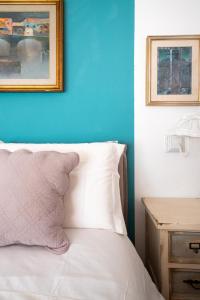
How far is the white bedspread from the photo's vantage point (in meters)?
0.79

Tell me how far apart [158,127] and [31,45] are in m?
0.90

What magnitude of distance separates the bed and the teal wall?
25.2 inches

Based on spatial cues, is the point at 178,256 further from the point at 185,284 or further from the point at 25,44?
the point at 25,44

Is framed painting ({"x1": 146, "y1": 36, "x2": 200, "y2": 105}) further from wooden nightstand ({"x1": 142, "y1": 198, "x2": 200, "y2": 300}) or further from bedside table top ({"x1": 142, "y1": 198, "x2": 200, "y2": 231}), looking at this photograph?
wooden nightstand ({"x1": 142, "y1": 198, "x2": 200, "y2": 300})

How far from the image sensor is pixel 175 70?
1.61 m

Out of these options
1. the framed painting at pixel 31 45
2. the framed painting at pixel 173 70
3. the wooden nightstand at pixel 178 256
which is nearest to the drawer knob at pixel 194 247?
the wooden nightstand at pixel 178 256

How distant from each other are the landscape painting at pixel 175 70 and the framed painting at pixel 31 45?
59cm

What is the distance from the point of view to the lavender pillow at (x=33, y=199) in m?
1.03

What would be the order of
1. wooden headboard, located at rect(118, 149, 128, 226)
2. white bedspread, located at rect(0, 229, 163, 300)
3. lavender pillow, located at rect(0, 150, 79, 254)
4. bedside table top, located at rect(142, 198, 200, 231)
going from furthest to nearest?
1. wooden headboard, located at rect(118, 149, 128, 226)
2. bedside table top, located at rect(142, 198, 200, 231)
3. lavender pillow, located at rect(0, 150, 79, 254)
4. white bedspread, located at rect(0, 229, 163, 300)

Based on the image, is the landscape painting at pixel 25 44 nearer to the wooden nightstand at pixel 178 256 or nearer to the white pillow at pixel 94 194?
the white pillow at pixel 94 194

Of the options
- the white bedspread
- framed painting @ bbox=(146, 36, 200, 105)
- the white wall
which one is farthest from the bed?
framed painting @ bbox=(146, 36, 200, 105)

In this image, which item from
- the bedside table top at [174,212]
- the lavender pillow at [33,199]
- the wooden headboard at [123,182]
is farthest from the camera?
the wooden headboard at [123,182]

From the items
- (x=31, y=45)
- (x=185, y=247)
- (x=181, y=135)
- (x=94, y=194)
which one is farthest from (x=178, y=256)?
(x=31, y=45)

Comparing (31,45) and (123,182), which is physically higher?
(31,45)
